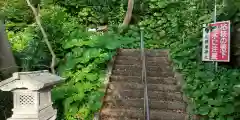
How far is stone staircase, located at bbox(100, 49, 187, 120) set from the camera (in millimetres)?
5961

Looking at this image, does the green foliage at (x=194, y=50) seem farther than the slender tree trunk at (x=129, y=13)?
No

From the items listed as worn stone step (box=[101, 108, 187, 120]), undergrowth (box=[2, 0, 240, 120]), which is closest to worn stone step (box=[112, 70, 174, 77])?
undergrowth (box=[2, 0, 240, 120])

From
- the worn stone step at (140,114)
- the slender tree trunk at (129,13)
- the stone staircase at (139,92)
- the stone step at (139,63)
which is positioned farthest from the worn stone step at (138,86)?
the slender tree trunk at (129,13)

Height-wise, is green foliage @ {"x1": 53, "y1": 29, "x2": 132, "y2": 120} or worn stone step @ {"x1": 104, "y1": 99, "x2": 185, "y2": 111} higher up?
green foliage @ {"x1": 53, "y1": 29, "x2": 132, "y2": 120}

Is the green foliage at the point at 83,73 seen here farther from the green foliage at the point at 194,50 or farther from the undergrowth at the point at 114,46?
the green foliage at the point at 194,50

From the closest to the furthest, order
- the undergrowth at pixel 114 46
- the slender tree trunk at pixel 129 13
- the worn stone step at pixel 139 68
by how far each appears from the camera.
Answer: the undergrowth at pixel 114 46 → the worn stone step at pixel 139 68 → the slender tree trunk at pixel 129 13

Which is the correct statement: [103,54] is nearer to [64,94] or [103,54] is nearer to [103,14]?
[64,94]

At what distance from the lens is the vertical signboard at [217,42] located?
6.41 m

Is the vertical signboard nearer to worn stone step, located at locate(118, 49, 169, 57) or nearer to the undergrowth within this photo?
the undergrowth

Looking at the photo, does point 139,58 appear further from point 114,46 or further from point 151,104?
point 151,104

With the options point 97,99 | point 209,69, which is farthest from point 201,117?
point 97,99

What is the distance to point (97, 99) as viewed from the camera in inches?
241

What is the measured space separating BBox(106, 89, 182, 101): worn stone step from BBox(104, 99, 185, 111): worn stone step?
0.16 meters

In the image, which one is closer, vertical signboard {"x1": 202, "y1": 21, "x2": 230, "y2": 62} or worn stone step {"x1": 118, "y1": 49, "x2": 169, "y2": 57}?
vertical signboard {"x1": 202, "y1": 21, "x2": 230, "y2": 62}
